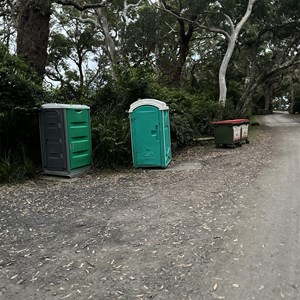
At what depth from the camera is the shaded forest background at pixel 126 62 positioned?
7121 mm

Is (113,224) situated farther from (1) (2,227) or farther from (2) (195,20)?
(2) (195,20)

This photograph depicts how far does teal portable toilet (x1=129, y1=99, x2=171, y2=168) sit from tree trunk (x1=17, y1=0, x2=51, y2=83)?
12.3ft

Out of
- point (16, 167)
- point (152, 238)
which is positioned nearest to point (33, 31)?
point (16, 167)

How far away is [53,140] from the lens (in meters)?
6.80

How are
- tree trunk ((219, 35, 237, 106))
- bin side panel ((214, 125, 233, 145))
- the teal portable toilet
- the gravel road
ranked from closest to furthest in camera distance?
the gravel road < the teal portable toilet < bin side panel ((214, 125, 233, 145)) < tree trunk ((219, 35, 237, 106))

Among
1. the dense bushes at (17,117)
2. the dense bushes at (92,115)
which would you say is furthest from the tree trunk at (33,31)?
the dense bushes at (17,117)

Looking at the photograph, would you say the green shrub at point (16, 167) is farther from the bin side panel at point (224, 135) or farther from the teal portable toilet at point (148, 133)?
the bin side panel at point (224, 135)

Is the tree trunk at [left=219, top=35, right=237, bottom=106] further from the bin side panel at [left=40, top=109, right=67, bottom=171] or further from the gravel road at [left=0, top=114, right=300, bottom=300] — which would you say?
the bin side panel at [left=40, top=109, right=67, bottom=171]

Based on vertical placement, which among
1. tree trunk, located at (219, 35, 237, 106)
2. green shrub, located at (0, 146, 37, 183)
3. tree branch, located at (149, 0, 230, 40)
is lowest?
green shrub, located at (0, 146, 37, 183)

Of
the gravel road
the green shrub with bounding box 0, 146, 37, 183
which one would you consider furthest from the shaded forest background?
the gravel road

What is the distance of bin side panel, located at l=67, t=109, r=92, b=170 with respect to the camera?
675 cm

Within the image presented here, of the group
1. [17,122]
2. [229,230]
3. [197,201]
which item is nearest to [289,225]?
[229,230]

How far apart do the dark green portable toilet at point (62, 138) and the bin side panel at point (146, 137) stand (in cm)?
121

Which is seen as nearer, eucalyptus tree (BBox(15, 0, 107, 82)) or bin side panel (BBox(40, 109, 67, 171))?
bin side panel (BBox(40, 109, 67, 171))
